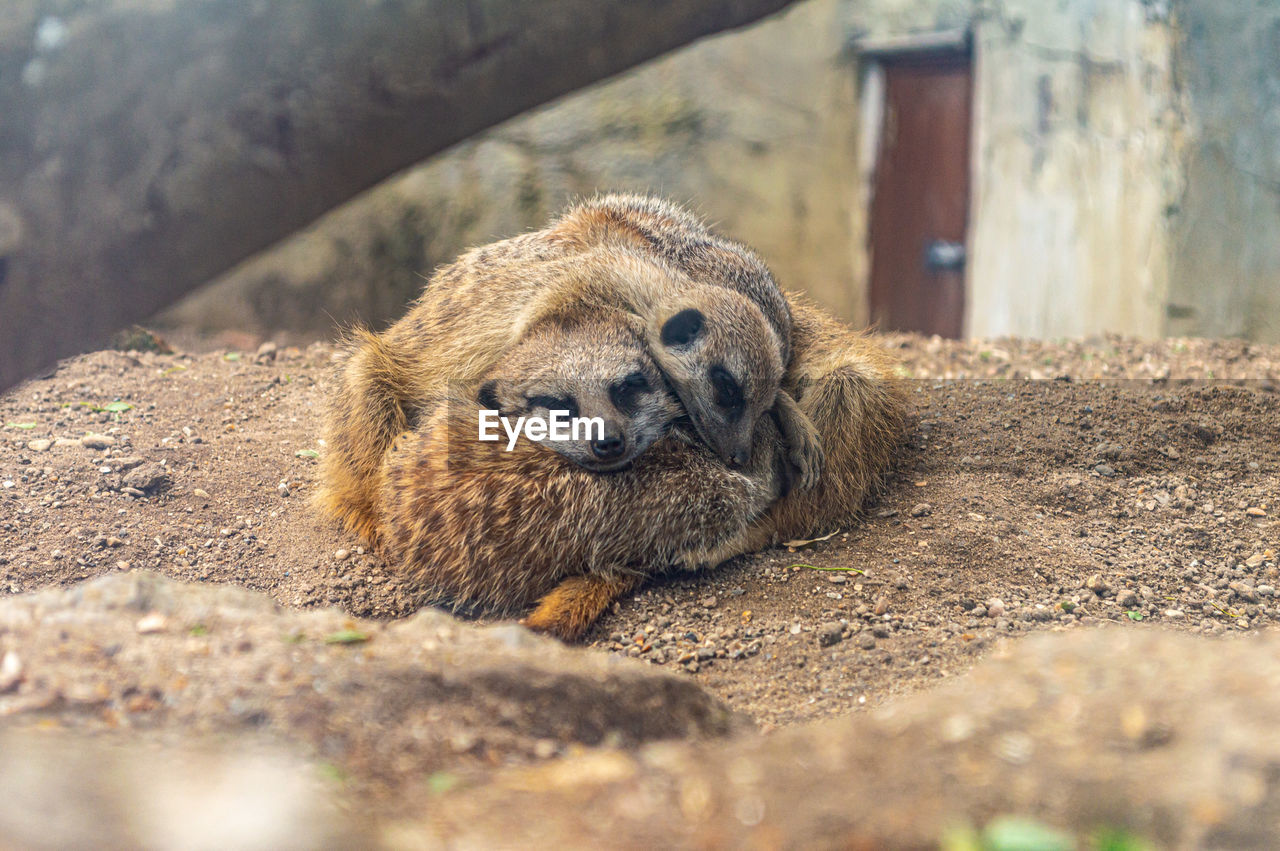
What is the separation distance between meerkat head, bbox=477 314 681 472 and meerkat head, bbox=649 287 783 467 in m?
0.07

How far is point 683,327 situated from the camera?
2.58 m

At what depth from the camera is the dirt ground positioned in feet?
7.04

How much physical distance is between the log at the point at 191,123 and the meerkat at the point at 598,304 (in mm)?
916

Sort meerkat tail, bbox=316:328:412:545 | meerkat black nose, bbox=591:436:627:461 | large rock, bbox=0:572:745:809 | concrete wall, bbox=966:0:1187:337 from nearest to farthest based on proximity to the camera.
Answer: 1. large rock, bbox=0:572:745:809
2. meerkat black nose, bbox=591:436:627:461
3. meerkat tail, bbox=316:328:412:545
4. concrete wall, bbox=966:0:1187:337

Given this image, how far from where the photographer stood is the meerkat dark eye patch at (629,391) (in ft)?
8.11

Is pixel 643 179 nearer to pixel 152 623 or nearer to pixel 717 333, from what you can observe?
pixel 717 333

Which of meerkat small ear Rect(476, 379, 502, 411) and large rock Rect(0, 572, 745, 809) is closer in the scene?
large rock Rect(0, 572, 745, 809)

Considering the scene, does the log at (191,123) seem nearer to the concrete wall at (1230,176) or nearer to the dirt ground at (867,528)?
the dirt ground at (867,528)

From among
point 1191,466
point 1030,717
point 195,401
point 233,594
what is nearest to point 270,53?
point 233,594

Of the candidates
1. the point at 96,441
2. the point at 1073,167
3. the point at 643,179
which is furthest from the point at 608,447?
the point at 643,179

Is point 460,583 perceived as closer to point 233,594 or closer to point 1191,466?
point 233,594

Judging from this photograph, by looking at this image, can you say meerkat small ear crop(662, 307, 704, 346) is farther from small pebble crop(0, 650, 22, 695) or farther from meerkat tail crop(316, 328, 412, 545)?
small pebble crop(0, 650, 22, 695)

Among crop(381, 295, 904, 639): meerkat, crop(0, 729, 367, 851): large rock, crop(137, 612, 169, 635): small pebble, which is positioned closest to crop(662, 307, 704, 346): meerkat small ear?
crop(381, 295, 904, 639): meerkat

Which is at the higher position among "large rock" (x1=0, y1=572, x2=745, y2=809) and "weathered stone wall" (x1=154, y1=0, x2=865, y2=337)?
"weathered stone wall" (x1=154, y1=0, x2=865, y2=337)
